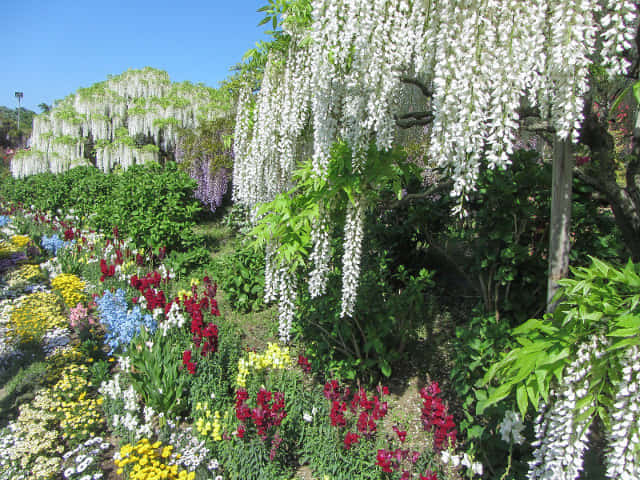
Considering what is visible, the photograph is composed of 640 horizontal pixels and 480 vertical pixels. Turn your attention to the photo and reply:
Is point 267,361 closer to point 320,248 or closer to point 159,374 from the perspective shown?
point 159,374

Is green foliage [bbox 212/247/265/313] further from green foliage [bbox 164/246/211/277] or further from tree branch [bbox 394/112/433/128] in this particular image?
tree branch [bbox 394/112/433/128]

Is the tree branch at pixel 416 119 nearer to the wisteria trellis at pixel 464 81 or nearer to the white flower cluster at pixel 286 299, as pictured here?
the wisteria trellis at pixel 464 81

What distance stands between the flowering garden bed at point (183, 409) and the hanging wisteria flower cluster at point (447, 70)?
102cm

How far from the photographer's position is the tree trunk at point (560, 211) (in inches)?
93.8

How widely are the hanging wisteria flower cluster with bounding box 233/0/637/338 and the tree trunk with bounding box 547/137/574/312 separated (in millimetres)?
207

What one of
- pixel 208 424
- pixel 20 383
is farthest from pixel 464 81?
pixel 20 383

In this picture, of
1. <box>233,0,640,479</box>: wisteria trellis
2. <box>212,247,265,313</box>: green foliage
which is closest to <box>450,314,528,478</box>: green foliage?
<box>233,0,640,479</box>: wisteria trellis

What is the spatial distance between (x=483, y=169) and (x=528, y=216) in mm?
587

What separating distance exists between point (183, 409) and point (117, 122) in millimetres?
18850

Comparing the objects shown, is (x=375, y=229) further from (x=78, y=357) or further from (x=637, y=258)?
(x=78, y=357)

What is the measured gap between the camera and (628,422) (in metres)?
1.72

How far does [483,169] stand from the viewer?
3535 mm

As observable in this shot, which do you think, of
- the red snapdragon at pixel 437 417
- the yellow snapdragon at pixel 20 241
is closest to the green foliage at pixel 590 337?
the red snapdragon at pixel 437 417

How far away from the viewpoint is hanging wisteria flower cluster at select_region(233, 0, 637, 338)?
195cm
